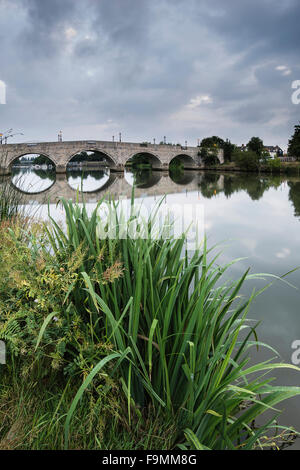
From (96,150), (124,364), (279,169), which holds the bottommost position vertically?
(124,364)

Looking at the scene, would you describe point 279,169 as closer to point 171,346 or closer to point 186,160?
point 186,160

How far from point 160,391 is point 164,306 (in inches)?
18.5

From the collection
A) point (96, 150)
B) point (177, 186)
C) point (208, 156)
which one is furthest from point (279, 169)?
point (96, 150)

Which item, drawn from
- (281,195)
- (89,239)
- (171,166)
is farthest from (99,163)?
(89,239)

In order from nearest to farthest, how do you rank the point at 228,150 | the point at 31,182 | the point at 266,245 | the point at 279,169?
the point at 31,182, the point at 266,245, the point at 279,169, the point at 228,150

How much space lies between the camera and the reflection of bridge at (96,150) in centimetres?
3478

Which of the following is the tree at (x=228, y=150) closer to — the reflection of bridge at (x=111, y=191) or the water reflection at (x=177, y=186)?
the water reflection at (x=177, y=186)

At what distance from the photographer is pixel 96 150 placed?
129ft

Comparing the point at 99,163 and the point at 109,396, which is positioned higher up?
the point at 99,163

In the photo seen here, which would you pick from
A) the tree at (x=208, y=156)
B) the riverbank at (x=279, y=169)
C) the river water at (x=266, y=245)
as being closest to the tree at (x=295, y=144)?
the riverbank at (x=279, y=169)

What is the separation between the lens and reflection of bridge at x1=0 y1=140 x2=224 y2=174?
1369 inches

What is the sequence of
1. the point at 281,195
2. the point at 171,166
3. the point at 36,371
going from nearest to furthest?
1. the point at 36,371
2. the point at 281,195
3. the point at 171,166
